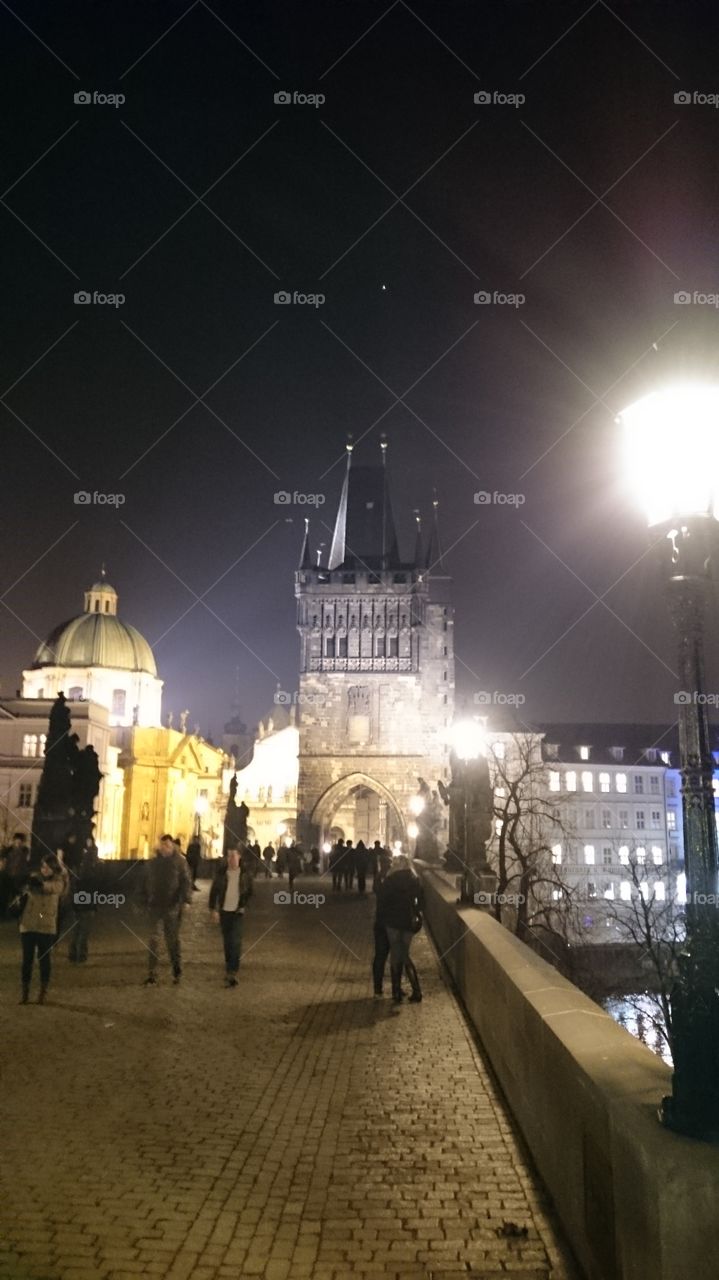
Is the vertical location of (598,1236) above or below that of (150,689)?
below

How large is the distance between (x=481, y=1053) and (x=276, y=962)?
618 cm

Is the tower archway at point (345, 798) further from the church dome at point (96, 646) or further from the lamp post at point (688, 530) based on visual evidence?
the lamp post at point (688, 530)

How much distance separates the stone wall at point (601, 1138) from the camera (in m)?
3.13

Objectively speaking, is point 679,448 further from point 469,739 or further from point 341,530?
point 341,530

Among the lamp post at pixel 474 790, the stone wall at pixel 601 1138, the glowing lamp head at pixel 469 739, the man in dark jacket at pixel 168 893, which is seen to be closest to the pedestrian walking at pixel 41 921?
the man in dark jacket at pixel 168 893

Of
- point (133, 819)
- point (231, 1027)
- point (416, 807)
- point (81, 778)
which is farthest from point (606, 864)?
point (231, 1027)

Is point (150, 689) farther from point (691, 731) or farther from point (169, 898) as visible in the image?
point (691, 731)

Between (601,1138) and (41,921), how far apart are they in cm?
802

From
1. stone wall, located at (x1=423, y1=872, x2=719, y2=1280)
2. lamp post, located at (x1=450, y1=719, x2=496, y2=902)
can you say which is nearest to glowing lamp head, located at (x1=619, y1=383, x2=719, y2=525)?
stone wall, located at (x1=423, y1=872, x2=719, y2=1280)

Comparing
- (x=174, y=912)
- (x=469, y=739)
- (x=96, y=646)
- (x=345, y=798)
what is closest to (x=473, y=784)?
(x=469, y=739)

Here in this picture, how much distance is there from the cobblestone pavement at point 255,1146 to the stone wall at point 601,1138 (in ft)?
1.01

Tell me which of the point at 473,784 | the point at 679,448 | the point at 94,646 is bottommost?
the point at 473,784

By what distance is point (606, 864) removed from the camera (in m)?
71.8

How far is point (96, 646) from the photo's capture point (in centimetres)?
8250
